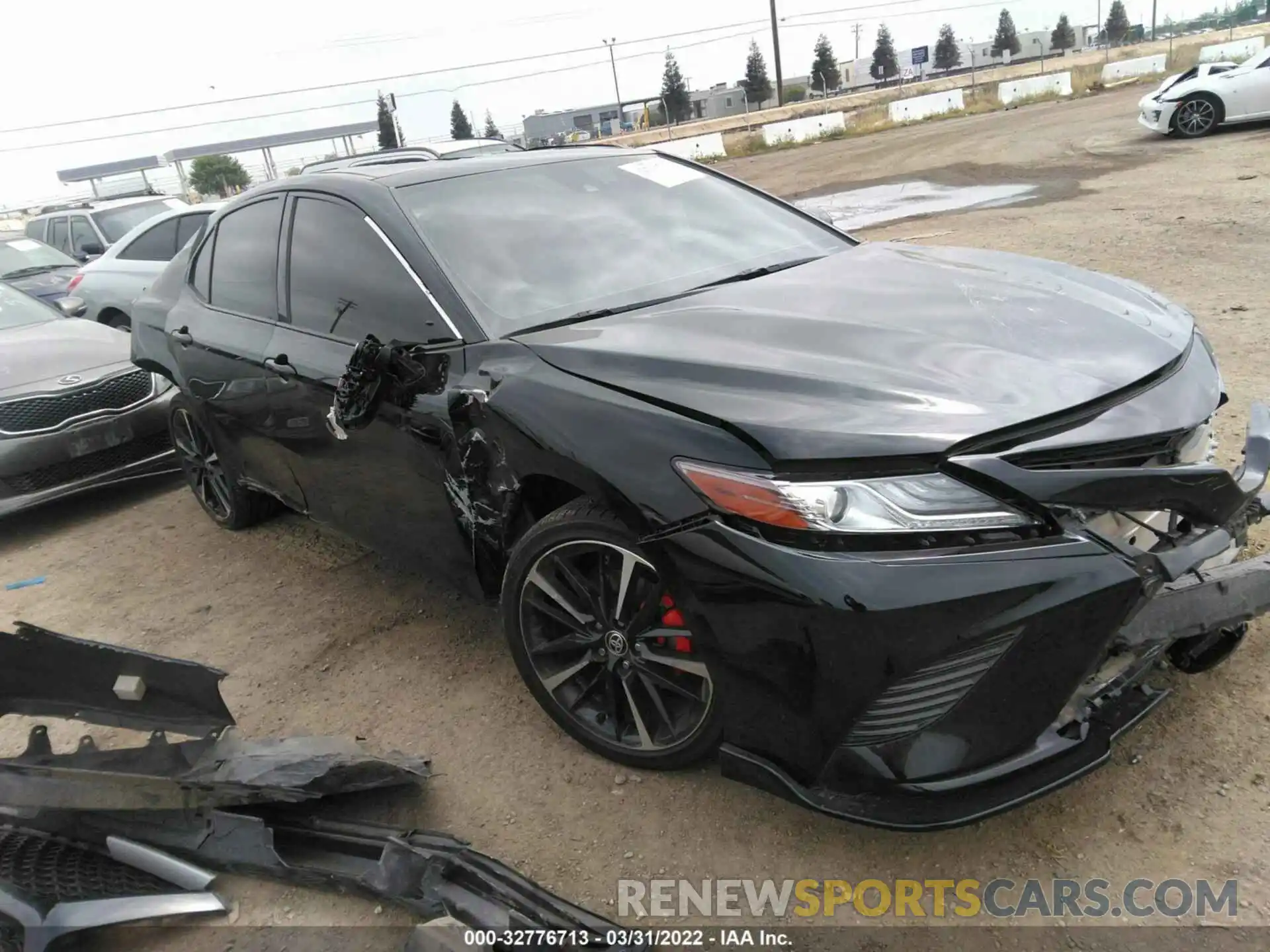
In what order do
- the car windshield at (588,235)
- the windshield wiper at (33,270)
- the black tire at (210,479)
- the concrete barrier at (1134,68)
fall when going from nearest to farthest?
the car windshield at (588,235), the black tire at (210,479), the windshield wiper at (33,270), the concrete barrier at (1134,68)

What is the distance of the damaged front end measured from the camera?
6.93 ft

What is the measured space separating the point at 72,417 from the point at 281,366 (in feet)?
9.34

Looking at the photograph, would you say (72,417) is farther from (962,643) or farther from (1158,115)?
(1158,115)

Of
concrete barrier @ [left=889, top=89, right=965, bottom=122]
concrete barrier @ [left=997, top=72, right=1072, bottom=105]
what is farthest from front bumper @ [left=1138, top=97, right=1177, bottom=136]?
concrete barrier @ [left=997, top=72, right=1072, bottom=105]

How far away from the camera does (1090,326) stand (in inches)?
95.0

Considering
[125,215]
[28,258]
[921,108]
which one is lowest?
[28,258]

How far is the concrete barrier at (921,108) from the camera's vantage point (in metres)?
28.7

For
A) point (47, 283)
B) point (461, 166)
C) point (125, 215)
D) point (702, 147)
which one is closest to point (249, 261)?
point (461, 166)

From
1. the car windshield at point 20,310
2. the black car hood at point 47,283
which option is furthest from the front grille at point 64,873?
the black car hood at point 47,283

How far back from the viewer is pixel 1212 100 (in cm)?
1430

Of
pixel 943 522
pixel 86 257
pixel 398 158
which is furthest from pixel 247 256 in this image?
pixel 86 257

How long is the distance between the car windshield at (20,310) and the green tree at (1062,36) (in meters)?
114

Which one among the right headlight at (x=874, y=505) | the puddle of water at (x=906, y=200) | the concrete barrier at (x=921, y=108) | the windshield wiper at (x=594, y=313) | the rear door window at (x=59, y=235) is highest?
the concrete barrier at (x=921, y=108)

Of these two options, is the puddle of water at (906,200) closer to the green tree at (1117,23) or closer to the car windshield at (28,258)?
the car windshield at (28,258)
